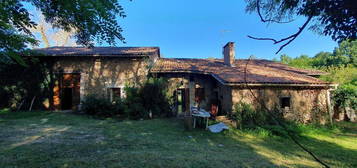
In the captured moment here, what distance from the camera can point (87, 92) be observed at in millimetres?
11234

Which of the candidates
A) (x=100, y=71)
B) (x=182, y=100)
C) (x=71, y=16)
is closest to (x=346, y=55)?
(x=182, y=100)

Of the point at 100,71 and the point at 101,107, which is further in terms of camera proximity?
the point at 100,71

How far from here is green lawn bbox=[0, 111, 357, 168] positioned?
12.3 feet

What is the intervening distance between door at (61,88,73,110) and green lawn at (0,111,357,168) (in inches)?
231

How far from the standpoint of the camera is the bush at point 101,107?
9.70 metres

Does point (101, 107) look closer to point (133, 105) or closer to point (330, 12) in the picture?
point (133, 105)

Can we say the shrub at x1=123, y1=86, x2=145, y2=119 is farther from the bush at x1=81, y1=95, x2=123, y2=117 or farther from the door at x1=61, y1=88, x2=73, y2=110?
the door at x1=61, y1=88, x2=73, y2=110

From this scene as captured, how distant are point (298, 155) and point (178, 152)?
378 cm

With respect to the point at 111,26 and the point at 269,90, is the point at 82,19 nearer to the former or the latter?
the point at 111,26

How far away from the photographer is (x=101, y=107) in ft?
32.3

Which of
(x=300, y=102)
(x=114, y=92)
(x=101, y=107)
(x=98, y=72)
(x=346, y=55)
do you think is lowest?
(x=101, y=107)

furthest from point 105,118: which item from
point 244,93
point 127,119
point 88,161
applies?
point 244,93

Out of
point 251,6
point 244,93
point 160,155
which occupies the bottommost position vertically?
point 160,155

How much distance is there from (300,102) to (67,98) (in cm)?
1601
